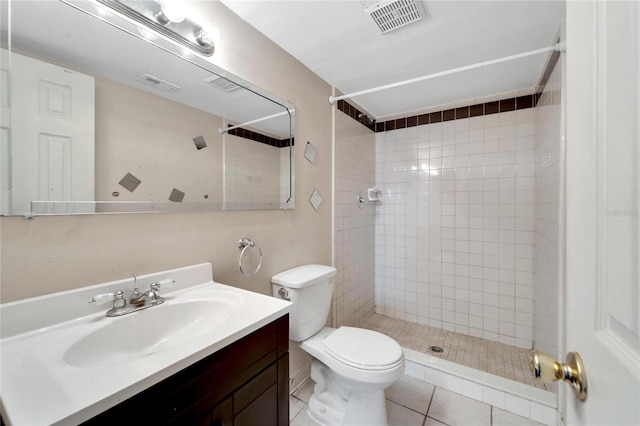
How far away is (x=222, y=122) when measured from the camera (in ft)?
4.26

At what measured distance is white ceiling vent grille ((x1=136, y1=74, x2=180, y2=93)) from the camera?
39.8 inches

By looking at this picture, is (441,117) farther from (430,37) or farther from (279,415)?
(279,415)

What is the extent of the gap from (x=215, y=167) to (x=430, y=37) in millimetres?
1416

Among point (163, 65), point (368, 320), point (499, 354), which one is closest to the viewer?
point (163, 65)

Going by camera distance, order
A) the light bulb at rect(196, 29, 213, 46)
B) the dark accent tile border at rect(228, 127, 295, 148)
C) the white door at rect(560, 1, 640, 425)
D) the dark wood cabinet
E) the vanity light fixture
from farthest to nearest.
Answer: the dark accent tile border at rect(228, 127, 295, 148) < the light bulb at rect(196, 29, 213, 46) < the vanity light fixture < the dark wood cabinet < the white door at rect(560, 1, 640, 425)

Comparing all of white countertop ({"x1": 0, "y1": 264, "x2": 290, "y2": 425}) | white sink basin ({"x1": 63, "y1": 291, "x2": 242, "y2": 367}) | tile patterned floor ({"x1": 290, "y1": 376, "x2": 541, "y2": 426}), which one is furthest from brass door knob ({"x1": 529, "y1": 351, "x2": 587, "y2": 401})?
tile patterned floor ({"x1": 290, "y1": 376, "x2": 541, "y2": 426})

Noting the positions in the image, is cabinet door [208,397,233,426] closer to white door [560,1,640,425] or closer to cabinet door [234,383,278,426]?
cabinet door [234,383,278,426]

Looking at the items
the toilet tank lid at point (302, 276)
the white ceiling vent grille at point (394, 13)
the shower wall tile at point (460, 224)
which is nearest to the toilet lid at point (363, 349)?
the toilet tank lid at point (302, 276)

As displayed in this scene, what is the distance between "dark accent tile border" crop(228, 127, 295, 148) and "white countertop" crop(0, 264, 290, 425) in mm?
785

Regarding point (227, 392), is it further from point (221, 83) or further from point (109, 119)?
point (221, 83)

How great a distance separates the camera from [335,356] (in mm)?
1354

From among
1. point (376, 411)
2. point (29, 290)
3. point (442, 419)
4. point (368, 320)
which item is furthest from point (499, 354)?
point (29, 290)

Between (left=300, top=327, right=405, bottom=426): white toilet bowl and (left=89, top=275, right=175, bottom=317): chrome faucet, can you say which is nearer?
(left=89, top=275, right=175, bottom=317): chrome faucet

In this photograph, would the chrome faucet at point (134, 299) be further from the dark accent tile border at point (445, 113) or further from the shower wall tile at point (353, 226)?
the dark accent tile border at point (445, 113)
